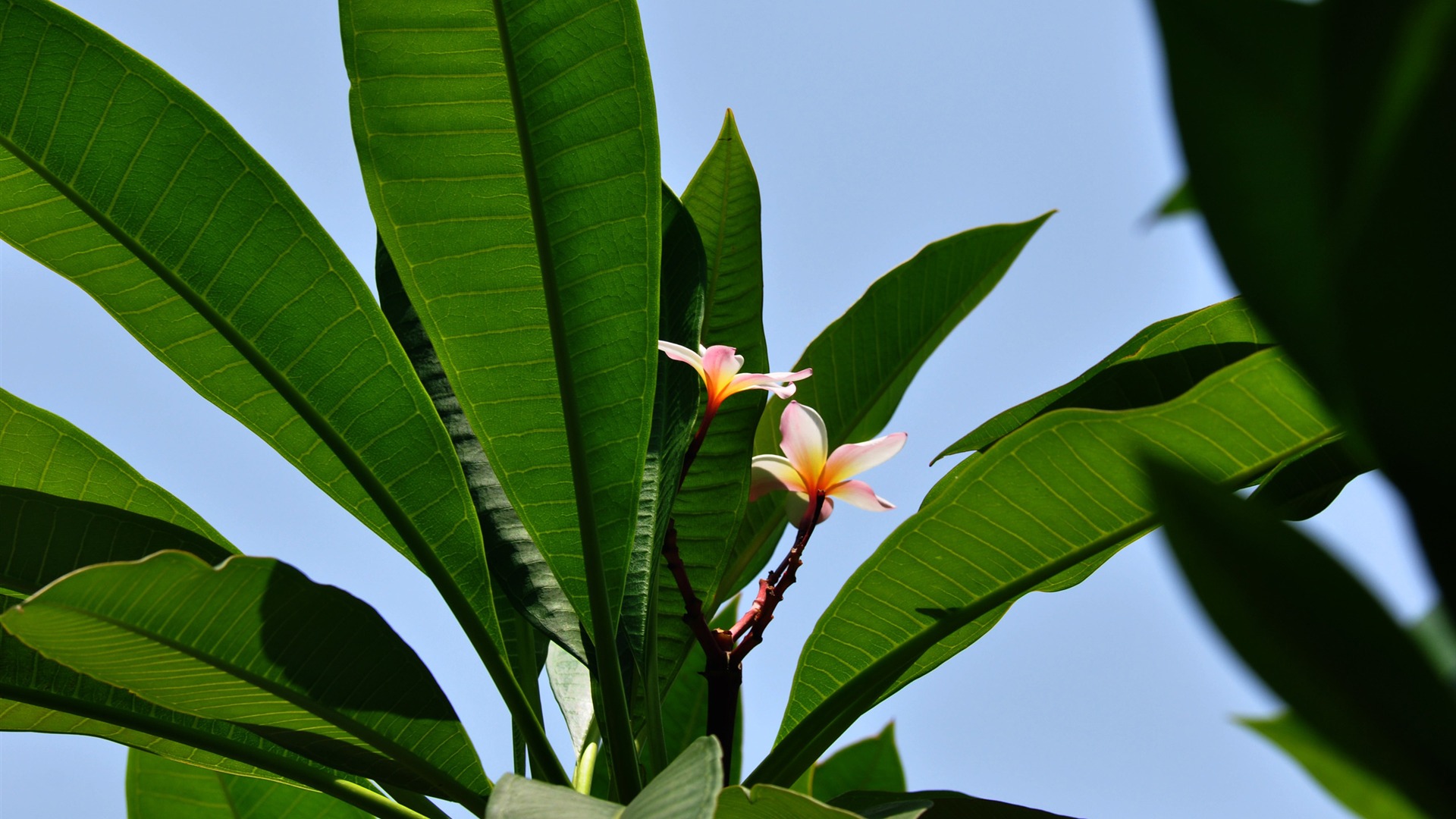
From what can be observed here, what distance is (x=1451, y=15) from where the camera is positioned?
0.41 ft

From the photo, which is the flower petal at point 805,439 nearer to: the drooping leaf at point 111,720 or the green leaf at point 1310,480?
the green leaf at point 1310,480

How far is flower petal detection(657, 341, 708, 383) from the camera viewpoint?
0.82 m

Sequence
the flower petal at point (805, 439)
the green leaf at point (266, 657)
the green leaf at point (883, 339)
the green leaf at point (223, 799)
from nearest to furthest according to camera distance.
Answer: the green leaf at point (266, 657) < the flower petal at point (805, 439) < the green leaf at point (883, 339) < the green leaf at point (223, 799)

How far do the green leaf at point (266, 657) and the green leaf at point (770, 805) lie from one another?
0.91 ft

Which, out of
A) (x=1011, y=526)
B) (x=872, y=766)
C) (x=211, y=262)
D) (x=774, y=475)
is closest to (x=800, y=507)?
(x=774, y=475)

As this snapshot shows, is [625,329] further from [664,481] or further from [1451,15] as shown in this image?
[1451,15]

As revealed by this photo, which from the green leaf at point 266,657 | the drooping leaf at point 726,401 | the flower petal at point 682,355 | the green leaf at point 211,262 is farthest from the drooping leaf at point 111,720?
the flower petal at point 682,355

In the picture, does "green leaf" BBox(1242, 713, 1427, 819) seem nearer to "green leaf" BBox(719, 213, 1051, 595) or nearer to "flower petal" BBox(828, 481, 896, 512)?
"flower petal" BBox(828, 481, 896, 512)

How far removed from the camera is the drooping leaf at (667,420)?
0.78 metres

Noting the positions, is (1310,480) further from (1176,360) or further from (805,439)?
(805,439)

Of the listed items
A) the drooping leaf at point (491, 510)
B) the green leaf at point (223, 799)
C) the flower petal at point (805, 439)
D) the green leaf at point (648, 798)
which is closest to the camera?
the green leaf at point (648, 798)

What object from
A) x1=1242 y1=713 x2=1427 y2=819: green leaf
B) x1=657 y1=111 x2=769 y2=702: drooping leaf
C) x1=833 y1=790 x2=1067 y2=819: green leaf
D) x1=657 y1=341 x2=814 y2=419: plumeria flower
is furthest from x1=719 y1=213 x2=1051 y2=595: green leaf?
x1=1242 y1=713 x2=1427 y2=819: green leaf

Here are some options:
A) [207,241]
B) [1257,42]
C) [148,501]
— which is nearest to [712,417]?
[207,241]

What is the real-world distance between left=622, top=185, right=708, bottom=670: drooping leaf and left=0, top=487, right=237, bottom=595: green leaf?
32 cm
